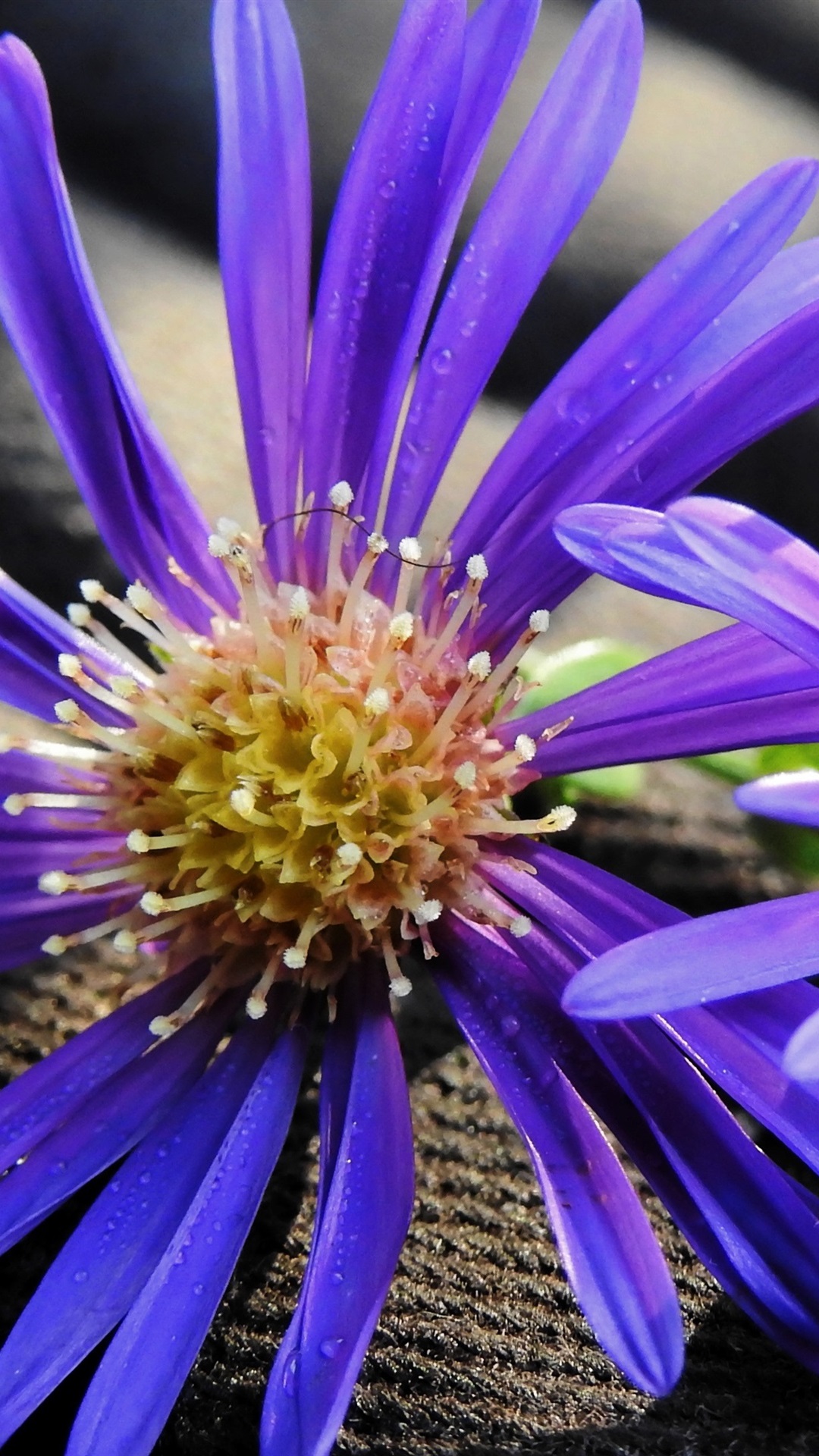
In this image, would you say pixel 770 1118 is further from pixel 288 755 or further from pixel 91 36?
pixel 91 36

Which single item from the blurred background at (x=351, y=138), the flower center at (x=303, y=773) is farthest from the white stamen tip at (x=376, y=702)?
the blurred background at (x=351, y=138)

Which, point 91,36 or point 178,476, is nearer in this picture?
point 178,476

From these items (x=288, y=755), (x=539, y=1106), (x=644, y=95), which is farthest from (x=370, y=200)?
(x=644, y=95)

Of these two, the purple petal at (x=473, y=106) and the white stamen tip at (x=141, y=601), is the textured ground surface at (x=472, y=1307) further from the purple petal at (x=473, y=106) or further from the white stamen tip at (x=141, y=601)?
the purple petal at (x=473, y=106)

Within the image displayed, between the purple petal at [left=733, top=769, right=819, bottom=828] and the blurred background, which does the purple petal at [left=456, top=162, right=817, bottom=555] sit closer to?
the purple petal at [left=733, top=769, right=819, bottom=828]

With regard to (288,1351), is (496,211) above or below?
above

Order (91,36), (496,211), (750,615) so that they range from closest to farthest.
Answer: (750,615)
(496,211)
(91,36)

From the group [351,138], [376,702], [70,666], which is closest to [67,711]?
[70,666]

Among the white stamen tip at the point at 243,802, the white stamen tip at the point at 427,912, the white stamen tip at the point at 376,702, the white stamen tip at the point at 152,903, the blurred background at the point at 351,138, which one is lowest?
the white stamen tip at the point at 152,903
